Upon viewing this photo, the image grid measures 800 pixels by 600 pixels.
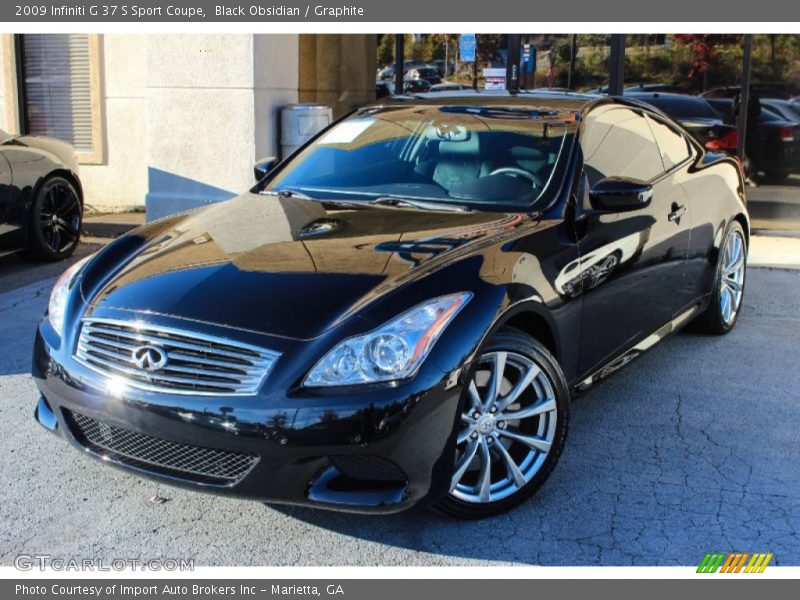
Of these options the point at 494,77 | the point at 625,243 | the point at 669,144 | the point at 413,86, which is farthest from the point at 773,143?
the point at 625,243

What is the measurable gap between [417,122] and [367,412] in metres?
2.28

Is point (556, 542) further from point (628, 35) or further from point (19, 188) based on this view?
point (628, 35)

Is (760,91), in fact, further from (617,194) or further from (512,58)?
(617,194)

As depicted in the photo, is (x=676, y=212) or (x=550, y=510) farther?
(x=676, y=212)

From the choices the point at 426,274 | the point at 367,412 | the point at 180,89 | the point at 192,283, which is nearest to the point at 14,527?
the point at 192,283

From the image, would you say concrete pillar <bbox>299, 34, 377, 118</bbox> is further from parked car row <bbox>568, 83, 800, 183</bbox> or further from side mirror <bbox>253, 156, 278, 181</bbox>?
side mirror <bbox>253, 156, 278, 181</bbox>

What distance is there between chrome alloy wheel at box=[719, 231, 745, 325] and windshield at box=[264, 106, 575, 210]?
1.95 m

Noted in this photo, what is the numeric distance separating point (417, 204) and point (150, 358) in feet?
5.25

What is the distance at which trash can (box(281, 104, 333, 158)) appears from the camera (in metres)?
9.45

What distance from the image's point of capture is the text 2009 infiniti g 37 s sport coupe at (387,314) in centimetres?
316

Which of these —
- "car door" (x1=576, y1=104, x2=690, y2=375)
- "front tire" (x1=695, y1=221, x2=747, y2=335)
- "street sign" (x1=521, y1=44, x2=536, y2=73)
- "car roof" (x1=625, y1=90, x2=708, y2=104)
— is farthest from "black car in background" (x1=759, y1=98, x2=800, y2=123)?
"car door" (x1=576, y1=104, x2=690, y2=375)

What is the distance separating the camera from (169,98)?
31.1 ft

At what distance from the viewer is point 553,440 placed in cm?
374

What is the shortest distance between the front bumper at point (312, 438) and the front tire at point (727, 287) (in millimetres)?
3230
